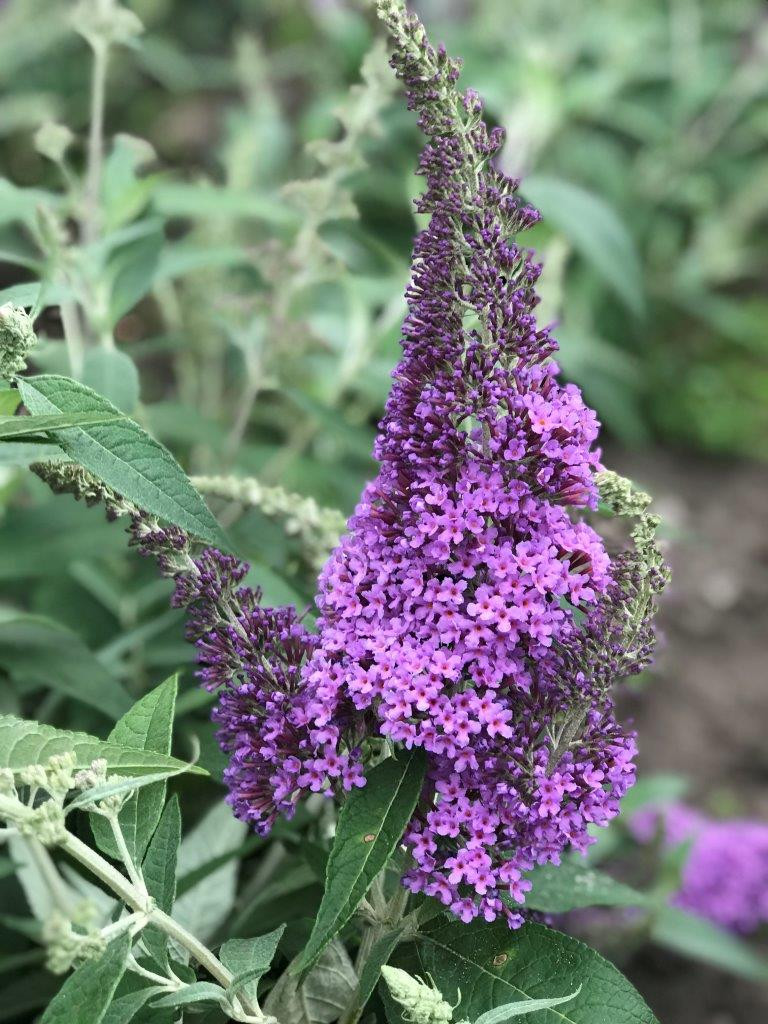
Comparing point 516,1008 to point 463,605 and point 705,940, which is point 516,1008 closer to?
point 463,605

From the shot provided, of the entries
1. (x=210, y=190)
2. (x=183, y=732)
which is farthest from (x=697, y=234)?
(x=183, y=732)

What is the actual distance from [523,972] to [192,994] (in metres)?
0.28

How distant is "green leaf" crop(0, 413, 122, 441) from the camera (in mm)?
889

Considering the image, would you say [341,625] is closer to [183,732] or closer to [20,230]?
[183,732]

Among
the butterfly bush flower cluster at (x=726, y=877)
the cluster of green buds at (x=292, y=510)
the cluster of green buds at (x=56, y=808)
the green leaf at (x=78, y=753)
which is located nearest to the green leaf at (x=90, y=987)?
the cluster of green buds at (x=56, y=808)

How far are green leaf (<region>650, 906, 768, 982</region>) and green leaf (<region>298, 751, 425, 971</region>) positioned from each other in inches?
53.0

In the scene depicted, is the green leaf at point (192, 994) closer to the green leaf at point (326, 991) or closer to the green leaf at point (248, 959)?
the green leaf at point (248, 959)

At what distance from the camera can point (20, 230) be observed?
400 centimetres

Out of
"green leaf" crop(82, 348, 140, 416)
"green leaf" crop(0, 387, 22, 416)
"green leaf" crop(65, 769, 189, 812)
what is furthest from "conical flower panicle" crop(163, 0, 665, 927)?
"green leaf" crop(82, 348, 140, 416)

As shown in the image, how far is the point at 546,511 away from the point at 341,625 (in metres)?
0.19

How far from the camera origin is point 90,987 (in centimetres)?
85

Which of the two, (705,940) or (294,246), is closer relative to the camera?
(294,246)

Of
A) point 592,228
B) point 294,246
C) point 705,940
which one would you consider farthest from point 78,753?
point 592,228

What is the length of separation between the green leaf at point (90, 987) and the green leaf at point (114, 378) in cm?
69
